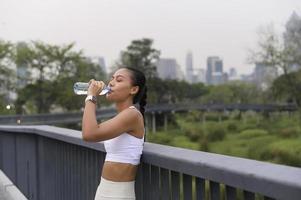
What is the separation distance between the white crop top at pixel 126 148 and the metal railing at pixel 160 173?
6 cm

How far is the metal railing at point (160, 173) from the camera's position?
2.36 m

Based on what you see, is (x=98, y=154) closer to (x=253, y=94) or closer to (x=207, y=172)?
(x=207, y=172)

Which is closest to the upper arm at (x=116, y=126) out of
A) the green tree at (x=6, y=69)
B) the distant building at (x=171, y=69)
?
the green tree at (x=6, y=69)

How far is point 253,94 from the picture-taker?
113 metres

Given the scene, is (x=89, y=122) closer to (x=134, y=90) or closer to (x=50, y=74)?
(x=134, y=90)

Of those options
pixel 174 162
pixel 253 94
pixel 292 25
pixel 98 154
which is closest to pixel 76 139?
pixel 98 154

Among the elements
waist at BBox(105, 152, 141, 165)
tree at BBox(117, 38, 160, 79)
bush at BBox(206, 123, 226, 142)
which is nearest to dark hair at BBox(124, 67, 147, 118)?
waist at BBox(105, 152, 141, 165)

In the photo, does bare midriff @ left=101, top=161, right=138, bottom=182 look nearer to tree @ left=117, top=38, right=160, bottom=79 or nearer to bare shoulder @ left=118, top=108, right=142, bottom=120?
bare shoulder @ left=118, top=108, right=142, bottom=120

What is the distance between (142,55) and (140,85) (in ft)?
275

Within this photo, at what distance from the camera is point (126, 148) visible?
3611mm

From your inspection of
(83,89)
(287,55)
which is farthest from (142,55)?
(83,89)

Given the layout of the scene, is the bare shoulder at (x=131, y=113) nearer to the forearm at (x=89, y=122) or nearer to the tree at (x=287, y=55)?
the forearm at (x=89, y=122)

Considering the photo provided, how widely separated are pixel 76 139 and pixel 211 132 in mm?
56690

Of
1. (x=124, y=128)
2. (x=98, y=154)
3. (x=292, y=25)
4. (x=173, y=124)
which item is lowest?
(x=173, y=124)
